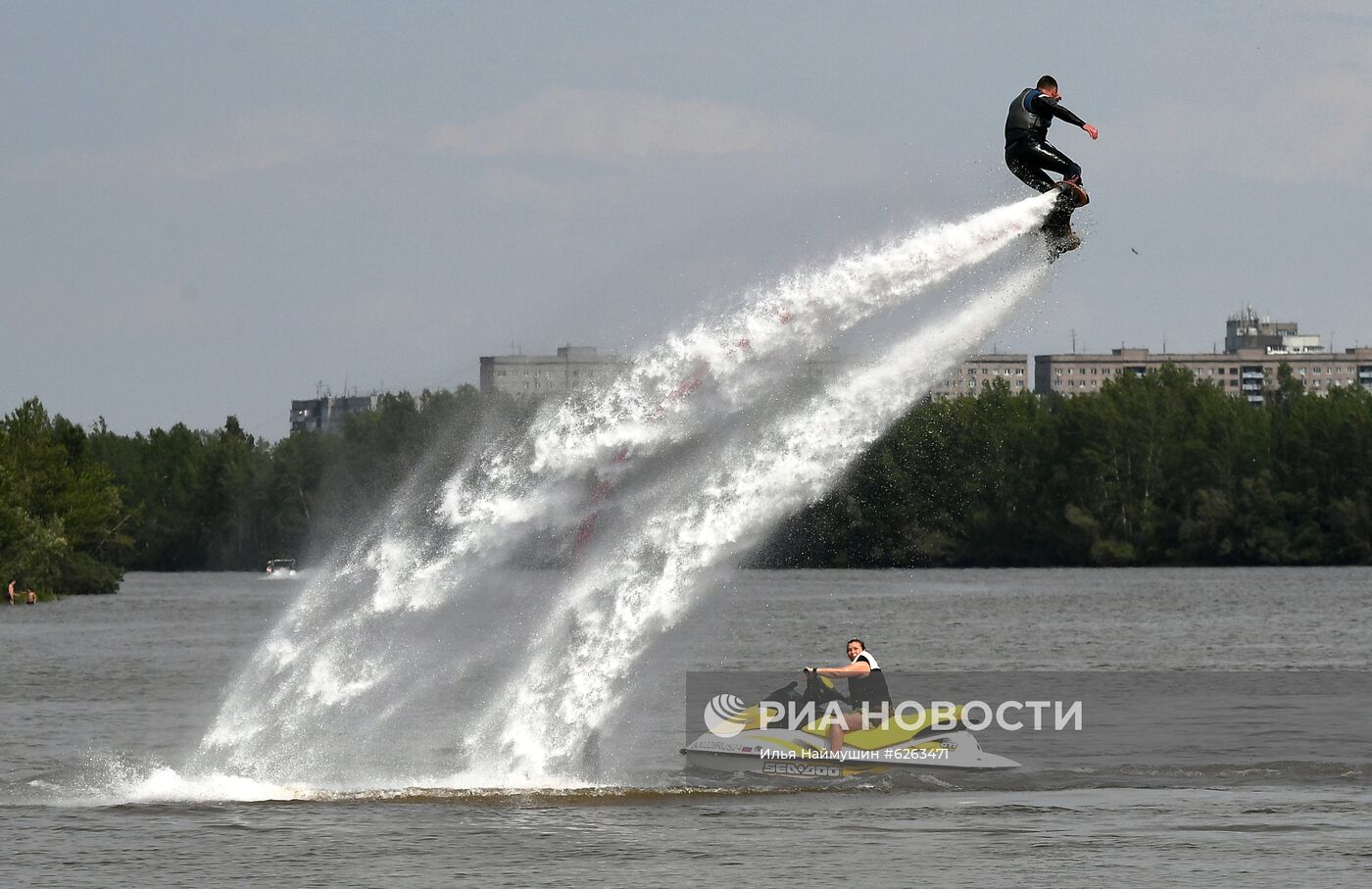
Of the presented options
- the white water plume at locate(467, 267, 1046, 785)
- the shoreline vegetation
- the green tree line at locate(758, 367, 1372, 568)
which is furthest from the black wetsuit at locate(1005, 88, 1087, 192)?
the green tree line at locate(758, 367, 1372, 568)

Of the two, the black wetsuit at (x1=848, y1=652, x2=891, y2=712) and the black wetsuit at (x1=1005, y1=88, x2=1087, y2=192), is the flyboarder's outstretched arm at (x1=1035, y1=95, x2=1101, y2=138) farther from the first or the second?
the black wetsuit at (x1=848, y1=652, x2=891, y2=712)

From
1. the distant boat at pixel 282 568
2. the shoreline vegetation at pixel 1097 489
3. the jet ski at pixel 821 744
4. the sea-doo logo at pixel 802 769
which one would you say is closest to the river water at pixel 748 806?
the sea-doo logo at pixel 802 769

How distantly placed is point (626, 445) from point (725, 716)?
297 inches

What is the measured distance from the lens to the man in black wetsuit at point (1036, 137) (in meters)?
25.6

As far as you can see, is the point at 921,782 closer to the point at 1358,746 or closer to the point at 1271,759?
the point at 1271,759

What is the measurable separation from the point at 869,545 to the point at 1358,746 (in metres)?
112

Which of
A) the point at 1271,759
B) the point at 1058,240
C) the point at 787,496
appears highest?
the point at 1058,240

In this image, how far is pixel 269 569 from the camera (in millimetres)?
185125

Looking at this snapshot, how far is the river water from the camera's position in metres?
29.0

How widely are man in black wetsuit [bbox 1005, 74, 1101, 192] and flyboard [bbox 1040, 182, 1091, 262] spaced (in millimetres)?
159

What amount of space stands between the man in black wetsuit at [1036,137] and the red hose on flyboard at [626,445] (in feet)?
18.0

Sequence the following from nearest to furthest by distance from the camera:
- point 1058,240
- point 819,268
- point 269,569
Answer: point 1058,240, point 819,268, point 269,569

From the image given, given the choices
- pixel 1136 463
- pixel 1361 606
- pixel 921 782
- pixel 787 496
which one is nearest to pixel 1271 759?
pixel 921 782
